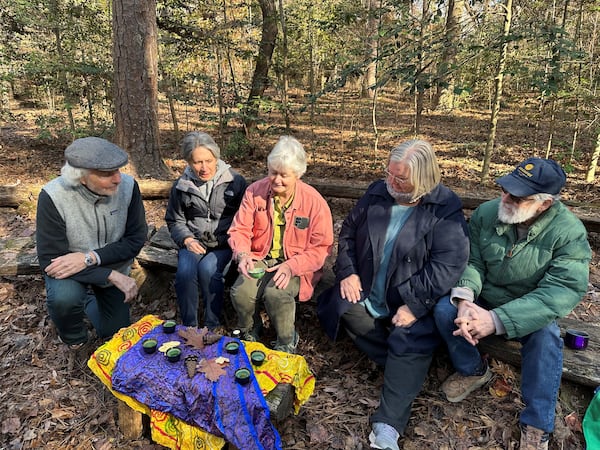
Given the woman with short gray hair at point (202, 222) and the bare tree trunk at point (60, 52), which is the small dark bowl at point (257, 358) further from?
the bare tree trunk at point (60, 52)

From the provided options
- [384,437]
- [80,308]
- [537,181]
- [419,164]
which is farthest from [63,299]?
[537,181]

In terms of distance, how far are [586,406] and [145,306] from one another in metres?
3.37

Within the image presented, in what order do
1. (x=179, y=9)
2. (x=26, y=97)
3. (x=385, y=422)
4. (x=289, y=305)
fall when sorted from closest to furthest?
1. (x=385, y=422)
2. (x=289, y=305)
3. (x=179, y=9)
4. (x=26, y=97)

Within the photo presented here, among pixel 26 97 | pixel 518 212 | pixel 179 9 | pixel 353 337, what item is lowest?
pixel 353 337

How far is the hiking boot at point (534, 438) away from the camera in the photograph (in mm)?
2170

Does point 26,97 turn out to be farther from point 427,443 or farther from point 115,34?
point 427,443

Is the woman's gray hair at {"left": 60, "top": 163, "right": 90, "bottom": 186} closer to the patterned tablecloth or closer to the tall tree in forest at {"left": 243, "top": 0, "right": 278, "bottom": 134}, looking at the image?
the patterned tablecloth

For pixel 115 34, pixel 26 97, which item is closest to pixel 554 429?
pixel 115 34

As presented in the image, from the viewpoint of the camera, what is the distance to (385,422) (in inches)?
92.9

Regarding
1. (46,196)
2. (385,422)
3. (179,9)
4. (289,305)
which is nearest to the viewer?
(385,422)

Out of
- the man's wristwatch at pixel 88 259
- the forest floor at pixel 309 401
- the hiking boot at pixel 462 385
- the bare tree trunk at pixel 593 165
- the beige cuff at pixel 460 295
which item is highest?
the bare tree trunk at pixel 593 165

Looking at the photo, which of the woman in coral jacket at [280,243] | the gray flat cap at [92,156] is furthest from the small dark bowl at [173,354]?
the gray flat cap at [92,156]

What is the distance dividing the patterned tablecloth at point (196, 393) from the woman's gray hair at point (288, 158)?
1.20 meters

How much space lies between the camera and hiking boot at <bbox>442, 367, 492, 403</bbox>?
256 centimetres
